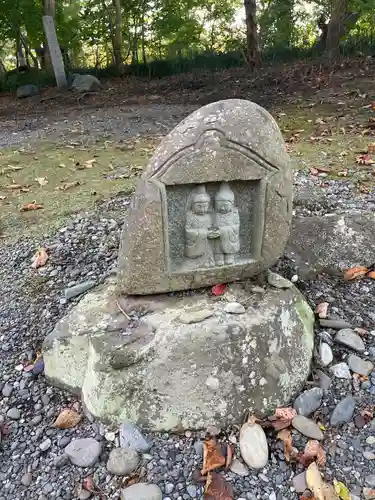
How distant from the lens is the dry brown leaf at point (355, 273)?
3094 millimetres

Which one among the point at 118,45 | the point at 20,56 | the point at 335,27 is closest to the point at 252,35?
the point at 335,27

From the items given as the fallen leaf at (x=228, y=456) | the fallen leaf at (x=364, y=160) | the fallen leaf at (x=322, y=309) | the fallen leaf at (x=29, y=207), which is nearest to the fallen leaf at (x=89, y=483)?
the fallen leaf at (x=228, y=456)

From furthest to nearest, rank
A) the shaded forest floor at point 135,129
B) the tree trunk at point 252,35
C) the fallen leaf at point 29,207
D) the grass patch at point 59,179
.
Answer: the tree trunk at point 252,35
the shaded forest floor at point 135,129
the fallen leaf at point 29,207
the grass patch at point 59,179

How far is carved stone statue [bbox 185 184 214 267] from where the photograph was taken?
2418 millimetres

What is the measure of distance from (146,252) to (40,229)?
203cm

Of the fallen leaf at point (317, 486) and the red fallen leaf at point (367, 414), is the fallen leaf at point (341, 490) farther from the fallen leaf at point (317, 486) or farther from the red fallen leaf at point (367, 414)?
the red fallen leaf at point (367, 414)

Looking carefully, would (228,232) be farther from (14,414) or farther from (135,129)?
(135,129)

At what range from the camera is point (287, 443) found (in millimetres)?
2096

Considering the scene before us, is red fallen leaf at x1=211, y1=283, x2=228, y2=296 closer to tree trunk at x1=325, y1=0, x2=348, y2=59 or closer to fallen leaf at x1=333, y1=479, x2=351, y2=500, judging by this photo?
fallen leaf at x1=333, y1=479, x2=351, y2=500

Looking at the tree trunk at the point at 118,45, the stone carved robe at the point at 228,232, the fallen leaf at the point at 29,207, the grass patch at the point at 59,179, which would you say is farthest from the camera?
the tree trunk at the point at 118,45

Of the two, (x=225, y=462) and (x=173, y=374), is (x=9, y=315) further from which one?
(x=225, y=462)

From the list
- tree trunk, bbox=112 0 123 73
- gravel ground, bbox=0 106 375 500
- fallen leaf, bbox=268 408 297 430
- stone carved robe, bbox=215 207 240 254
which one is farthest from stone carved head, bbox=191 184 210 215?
tree trunk, bbox=112 0 123 73

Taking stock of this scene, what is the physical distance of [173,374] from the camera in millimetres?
2248

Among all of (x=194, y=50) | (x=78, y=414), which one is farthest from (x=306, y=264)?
(x=194, y=50)
